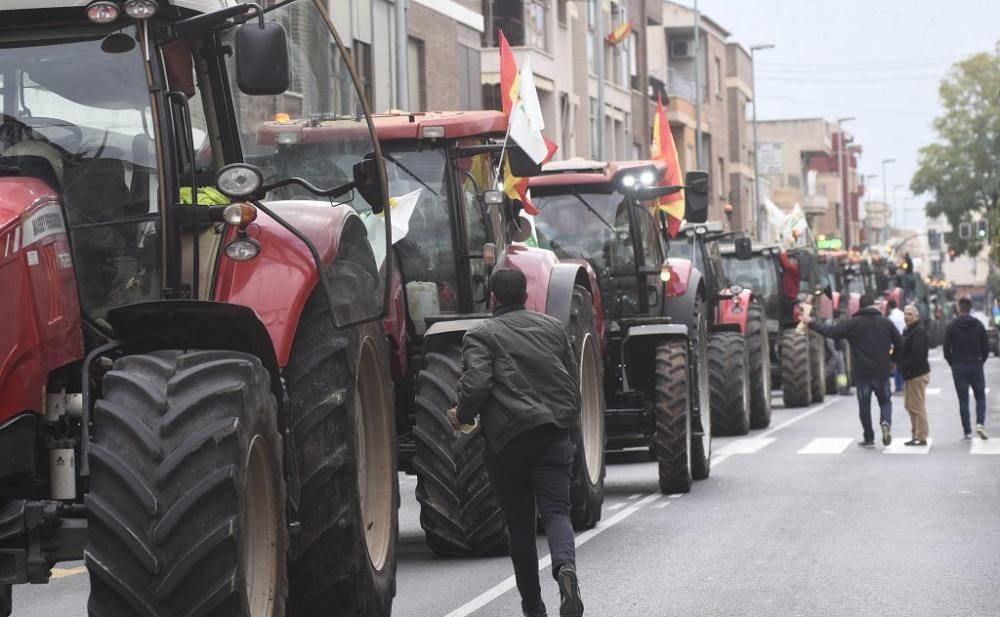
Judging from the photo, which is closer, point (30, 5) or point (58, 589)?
point (30, 5)

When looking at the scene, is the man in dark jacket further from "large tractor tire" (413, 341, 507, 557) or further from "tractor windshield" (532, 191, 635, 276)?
"large tractor tire" (413, 341, 507, 557)

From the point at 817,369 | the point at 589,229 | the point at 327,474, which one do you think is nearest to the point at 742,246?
the point at 817,369

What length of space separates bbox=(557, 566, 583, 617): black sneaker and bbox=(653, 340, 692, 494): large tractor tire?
720 cm

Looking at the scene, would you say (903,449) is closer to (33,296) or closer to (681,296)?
(681,296)

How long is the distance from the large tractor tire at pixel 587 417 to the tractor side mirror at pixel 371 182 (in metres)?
4.50

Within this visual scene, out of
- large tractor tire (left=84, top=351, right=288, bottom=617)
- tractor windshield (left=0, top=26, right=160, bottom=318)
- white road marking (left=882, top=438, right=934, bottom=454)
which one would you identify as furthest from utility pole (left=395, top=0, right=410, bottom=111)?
large tractor tire (left=84, top=351, right=288, bottom=617)

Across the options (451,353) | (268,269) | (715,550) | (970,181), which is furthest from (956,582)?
(970,181)

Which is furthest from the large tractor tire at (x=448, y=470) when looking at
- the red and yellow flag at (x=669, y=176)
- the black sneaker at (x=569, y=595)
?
the red and yellow flag at (x=669, y=176)

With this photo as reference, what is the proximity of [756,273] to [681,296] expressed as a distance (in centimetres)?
1422

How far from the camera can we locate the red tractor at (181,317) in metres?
6.30

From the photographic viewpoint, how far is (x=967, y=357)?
23.9 meters

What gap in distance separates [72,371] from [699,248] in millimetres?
18526

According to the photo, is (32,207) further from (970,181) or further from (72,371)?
(970,181)

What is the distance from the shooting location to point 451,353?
11.6 metres
